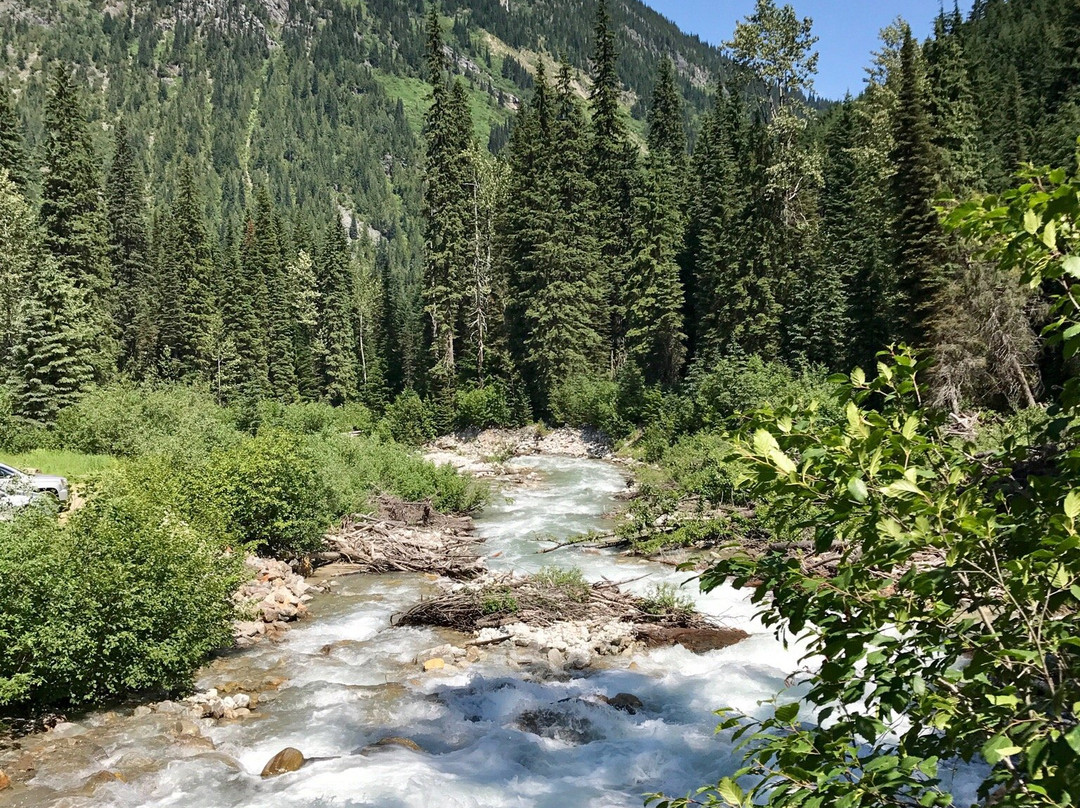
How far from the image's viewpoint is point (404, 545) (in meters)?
19.7

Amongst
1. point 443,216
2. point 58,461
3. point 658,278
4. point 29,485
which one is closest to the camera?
point 29,485

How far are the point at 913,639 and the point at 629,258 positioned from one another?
44734mm

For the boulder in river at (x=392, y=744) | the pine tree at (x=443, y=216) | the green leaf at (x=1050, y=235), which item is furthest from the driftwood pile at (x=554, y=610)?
the pine tree at (x=443, y=216)

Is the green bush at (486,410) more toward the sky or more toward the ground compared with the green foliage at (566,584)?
more toward the sky

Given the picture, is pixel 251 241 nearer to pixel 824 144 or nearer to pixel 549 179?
pixel 549 179

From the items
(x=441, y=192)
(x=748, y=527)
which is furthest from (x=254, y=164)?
(x=748, y=527)

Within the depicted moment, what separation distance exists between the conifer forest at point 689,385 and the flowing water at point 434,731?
56cm

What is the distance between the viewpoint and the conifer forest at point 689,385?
259cm

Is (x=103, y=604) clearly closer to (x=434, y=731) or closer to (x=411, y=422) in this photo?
(x=434, y=731)

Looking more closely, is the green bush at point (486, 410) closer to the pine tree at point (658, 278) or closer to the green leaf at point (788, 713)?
the pine tree at point (658, 278)

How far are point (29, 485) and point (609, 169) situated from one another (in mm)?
43404

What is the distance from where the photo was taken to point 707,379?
3450 centimetres

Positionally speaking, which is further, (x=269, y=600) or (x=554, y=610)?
(x=269, y=600)

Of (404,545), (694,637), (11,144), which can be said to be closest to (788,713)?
(694,637)
